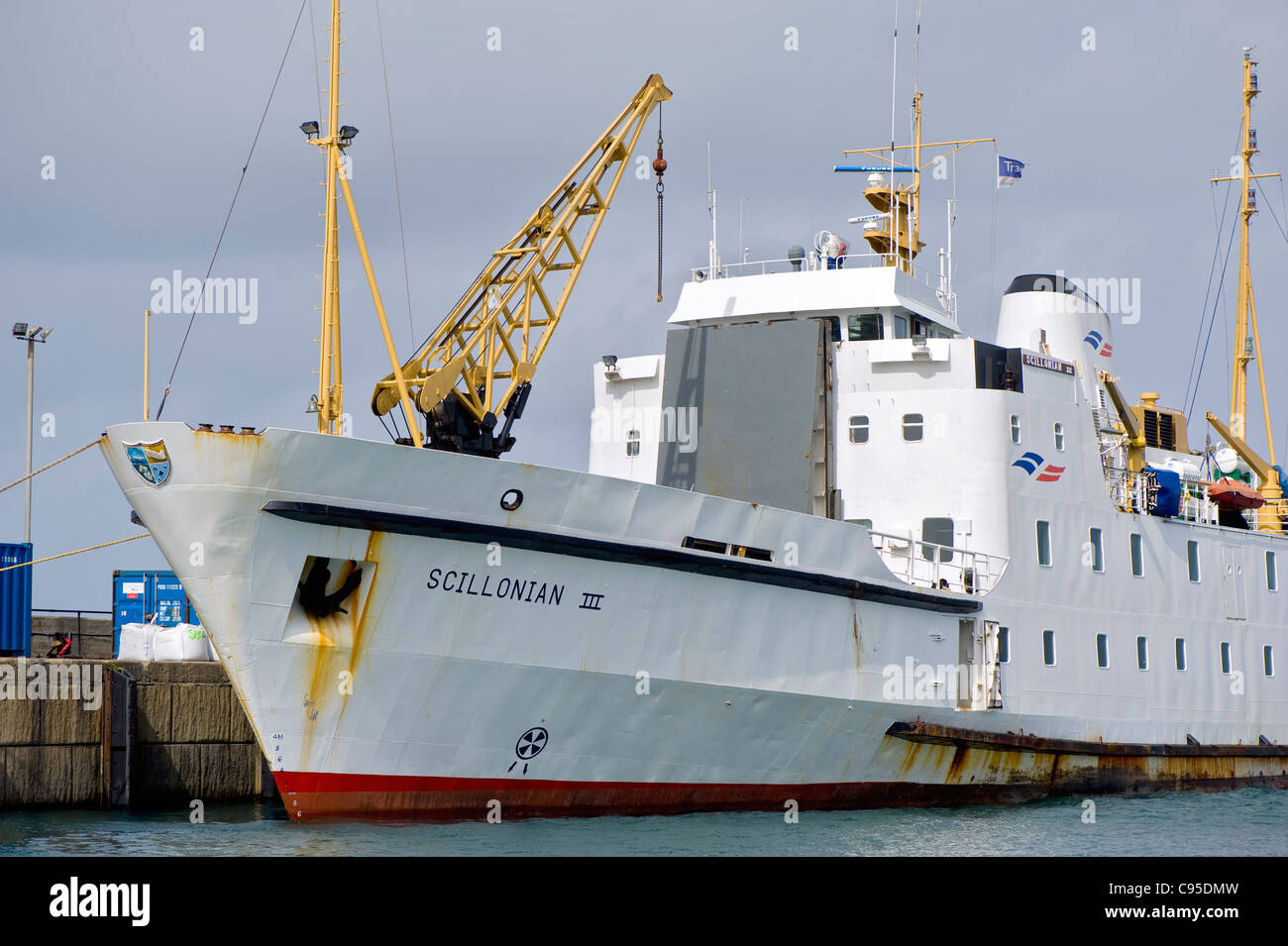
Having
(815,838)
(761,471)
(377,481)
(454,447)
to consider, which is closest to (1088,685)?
(761,471)

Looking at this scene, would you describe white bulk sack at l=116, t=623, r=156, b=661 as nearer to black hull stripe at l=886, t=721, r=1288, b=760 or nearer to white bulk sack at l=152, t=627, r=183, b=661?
white bulk sack at l=152, t=627, r=183, b=661

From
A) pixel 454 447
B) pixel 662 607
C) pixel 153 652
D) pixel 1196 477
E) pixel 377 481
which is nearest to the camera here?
pixel 377 481

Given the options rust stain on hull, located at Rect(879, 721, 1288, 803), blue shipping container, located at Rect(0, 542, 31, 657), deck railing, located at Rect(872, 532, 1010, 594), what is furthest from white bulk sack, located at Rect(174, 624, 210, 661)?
rust stain on hull, located at Rect(879, 721, 1288, 803)

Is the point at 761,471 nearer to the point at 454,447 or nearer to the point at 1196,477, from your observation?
the point at 454,447

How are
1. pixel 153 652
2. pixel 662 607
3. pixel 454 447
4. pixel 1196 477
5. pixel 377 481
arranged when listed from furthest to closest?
pixel 1196 477 → pixel 153 652 → pixel 454 447 → pixel 662 607 → pixel 377 481

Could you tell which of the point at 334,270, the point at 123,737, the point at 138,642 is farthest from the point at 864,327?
the point at 123,737

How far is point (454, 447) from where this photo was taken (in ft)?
65.0

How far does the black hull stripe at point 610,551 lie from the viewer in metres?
14.9

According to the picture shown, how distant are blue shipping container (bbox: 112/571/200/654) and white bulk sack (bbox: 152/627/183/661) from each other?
16.4 feet

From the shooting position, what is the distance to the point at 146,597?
2650cm

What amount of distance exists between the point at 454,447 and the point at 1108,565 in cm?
995

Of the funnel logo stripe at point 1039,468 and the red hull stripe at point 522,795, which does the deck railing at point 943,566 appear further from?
the red hull stripe at point 522,795

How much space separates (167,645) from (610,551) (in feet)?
27.7

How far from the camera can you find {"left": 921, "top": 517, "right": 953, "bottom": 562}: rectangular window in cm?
2056
